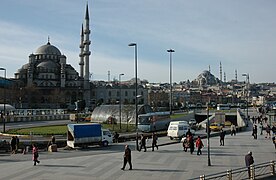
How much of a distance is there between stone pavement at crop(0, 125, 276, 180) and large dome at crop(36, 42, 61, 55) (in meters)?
97.7

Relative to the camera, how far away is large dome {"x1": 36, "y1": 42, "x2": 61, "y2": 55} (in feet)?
381

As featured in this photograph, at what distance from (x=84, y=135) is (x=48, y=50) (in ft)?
319

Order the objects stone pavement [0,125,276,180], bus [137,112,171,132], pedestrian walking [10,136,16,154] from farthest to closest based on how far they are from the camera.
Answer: bus [137,112,171,132] → pedestrian walking [10,136,16,154] → stone pavement [0,125,276,180]

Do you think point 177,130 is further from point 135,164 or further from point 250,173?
point 250,173

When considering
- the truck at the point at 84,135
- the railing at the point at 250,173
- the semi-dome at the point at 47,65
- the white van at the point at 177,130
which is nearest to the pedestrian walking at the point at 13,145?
the truck at the point at 84,135

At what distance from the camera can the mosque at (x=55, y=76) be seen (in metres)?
102

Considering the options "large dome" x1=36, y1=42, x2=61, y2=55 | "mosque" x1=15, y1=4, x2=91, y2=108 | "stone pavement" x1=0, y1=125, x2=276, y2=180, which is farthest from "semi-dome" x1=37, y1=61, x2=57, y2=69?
"stone pavement" x1=0, y1=125, x2=276, y2=180

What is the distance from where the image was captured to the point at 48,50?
11656 cm

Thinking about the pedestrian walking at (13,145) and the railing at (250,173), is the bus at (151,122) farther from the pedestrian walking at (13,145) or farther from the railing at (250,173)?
the railing at (250,173)

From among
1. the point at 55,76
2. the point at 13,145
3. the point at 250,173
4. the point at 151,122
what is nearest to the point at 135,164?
the point at 250,173

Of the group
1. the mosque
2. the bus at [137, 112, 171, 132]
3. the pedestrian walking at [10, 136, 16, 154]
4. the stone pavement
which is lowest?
the stone pavement

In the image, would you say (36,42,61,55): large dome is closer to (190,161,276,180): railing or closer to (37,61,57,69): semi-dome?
(37,61,57,69): semi-dome

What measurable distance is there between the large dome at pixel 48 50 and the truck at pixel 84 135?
95752 mm

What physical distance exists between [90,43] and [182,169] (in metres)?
89.6
